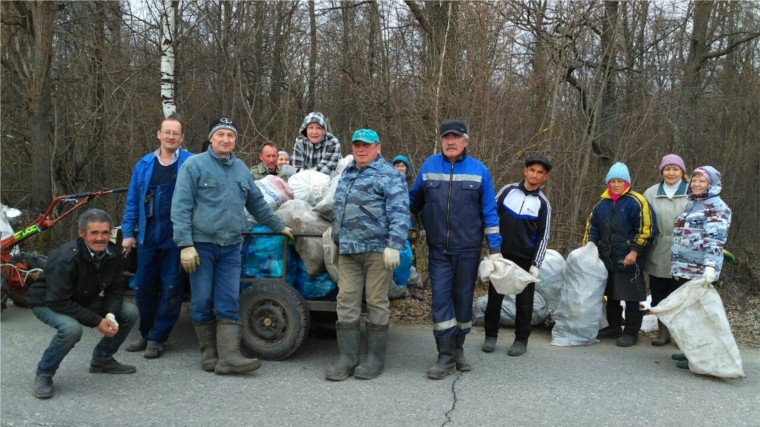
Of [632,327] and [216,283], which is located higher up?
[216,283]

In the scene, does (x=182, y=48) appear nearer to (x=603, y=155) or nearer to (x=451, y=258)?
(x=603, y=155)

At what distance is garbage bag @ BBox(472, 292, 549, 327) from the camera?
6.00 metres

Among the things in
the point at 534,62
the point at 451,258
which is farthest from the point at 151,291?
the point at 534,62

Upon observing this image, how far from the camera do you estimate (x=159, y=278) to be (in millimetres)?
4969

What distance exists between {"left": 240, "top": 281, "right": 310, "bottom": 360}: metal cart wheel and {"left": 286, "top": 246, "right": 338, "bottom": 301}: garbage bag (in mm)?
206

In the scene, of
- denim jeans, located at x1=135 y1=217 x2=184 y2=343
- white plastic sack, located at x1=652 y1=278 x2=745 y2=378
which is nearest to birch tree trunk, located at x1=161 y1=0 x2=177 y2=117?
denim jeans, located at x1=135 y1=217 x2=184 y2=343

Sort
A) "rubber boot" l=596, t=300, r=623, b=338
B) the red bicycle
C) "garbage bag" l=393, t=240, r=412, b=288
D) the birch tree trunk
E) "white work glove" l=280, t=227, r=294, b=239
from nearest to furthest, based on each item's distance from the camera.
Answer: "white work glove" l=280, t=227, r=294, b=239 → "garbage bag" l=393, t=240, r=412, b=288 → "rubber boot" l=596, t=300, r=623, b=338 → the red bicycle → the birch tree trunk

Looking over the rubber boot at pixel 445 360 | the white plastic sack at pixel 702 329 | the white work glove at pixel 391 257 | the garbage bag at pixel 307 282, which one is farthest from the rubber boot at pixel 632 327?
the garbage bag at pixel 307 282

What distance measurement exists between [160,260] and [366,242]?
1761 millimetres

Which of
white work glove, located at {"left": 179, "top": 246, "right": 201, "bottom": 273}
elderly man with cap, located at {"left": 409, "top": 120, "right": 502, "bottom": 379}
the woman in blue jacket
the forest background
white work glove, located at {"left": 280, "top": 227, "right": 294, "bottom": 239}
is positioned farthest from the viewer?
the forest background

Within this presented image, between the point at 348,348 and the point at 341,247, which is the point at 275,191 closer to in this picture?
the point at 341,247

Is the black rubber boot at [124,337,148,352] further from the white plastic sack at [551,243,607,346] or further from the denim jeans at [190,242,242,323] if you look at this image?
the white plastic sack at [551,243,607,346]

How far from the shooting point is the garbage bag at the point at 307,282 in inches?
194

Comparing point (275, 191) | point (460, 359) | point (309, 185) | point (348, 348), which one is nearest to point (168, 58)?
point (275, 191)
